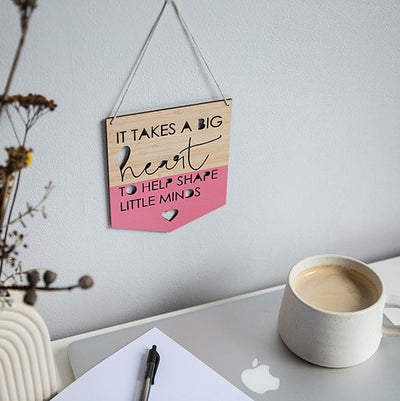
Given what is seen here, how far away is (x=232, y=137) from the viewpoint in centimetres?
83

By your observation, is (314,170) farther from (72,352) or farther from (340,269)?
(72,352)

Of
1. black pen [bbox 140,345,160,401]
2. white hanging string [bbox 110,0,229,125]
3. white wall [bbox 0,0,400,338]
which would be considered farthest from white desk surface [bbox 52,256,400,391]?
white hanging string [bbox 110,0,229,125]

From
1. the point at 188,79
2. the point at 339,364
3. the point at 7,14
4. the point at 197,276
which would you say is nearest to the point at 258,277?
the point at 197,276

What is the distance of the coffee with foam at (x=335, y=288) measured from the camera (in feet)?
2.70

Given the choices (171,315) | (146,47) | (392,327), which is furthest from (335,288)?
(146,47)

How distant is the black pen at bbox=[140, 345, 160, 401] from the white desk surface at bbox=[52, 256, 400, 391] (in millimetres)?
118

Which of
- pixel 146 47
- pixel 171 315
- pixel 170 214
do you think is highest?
pixel 146 47

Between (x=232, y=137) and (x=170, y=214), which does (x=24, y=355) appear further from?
(x=232, y=137)

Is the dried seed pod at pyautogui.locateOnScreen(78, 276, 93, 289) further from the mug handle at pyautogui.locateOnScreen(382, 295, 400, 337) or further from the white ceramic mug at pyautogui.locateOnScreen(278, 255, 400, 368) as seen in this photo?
the mug handle at pyautogui.locateOnScreen(382, 295, 400, 337)

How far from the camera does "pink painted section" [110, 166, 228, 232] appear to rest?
0.81 m

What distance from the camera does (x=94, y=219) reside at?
0.80 metres

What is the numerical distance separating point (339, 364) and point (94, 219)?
15.2 inches

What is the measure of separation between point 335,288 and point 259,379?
170 mm

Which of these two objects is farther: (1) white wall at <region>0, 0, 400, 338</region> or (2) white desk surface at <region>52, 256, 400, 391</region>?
(2) white desk surface at <region>52, 256, 400, 391</region>
